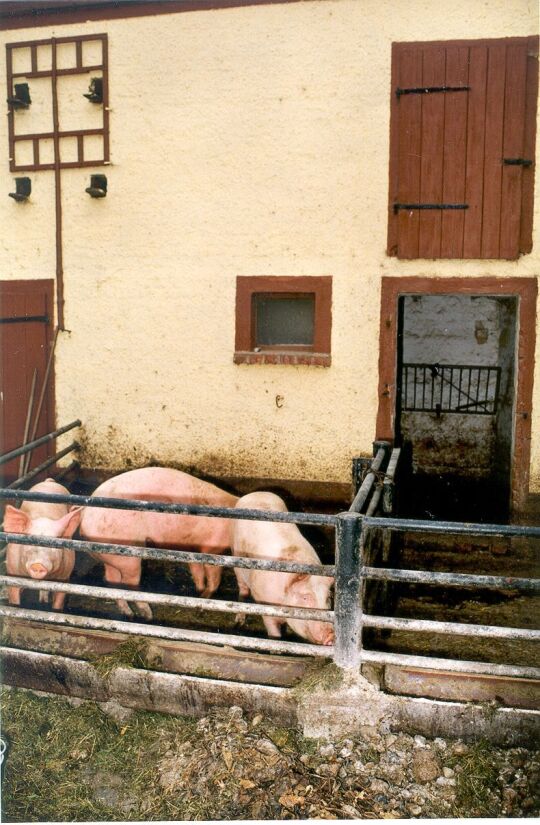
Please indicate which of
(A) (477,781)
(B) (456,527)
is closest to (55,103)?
(B) (456,527)

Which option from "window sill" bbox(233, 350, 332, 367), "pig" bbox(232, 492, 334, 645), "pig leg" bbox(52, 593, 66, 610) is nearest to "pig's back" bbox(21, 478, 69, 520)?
"pig leg" bbox(52, 593, 66, 610)

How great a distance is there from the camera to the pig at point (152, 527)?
5008 millimetres

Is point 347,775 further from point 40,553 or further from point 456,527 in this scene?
point 40,553

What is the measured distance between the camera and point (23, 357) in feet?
23.4

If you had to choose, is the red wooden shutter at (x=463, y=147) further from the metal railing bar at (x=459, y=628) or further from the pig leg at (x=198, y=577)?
the metal railing bar at (x=459, y=628)

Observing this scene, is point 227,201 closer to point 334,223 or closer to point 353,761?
point 334,223

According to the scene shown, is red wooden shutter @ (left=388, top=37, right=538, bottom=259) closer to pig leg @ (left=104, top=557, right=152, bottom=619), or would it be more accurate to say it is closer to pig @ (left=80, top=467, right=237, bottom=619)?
pig @ (left=80, top=467, right=237, bottom=619)

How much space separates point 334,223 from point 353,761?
480 cm

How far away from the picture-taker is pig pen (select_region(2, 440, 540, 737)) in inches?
133

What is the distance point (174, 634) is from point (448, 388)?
27.1 feet

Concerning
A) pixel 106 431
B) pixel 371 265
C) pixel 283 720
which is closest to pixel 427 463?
pixel 371 265

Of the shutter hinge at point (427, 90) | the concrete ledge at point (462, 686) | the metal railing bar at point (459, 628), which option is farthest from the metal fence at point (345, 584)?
the shutter hinge at point (427, 90)

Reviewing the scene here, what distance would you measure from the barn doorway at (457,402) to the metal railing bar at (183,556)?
15.9ft

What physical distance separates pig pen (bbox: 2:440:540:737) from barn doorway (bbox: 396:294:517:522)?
384 cm
